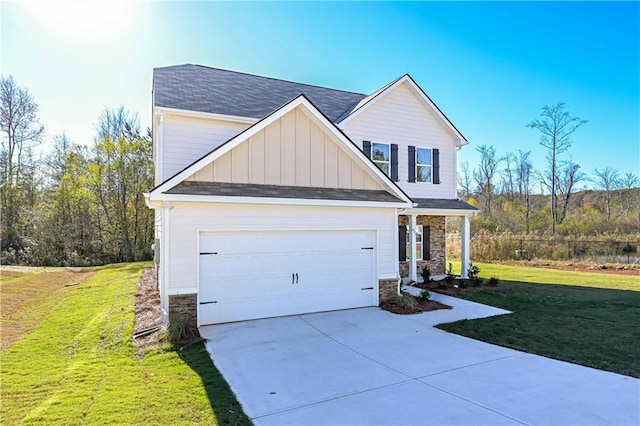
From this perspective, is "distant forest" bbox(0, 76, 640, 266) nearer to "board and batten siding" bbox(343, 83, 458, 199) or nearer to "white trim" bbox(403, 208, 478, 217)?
"board and batten siding" bbox(343, 83, 458, 199)

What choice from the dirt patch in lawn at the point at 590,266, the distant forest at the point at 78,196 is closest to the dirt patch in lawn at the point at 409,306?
the dirt patch in lawn at the point at 590,266

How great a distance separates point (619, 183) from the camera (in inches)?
1575

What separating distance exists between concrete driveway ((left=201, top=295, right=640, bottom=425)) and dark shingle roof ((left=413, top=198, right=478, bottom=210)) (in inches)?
276

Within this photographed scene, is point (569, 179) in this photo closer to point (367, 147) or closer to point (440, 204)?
point (440, 204)

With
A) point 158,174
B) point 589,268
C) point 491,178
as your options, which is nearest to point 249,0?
point 158,174

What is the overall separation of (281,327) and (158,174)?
21.9 ft

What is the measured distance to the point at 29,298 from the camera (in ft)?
40.7

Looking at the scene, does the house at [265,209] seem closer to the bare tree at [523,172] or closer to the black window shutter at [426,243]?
the black window shutter at [426,243]

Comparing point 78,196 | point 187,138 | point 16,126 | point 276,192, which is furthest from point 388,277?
point 16,126

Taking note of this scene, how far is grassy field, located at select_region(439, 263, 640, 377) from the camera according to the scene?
6597 mm

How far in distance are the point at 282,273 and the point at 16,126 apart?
26.8 metres

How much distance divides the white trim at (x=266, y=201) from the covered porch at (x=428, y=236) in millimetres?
3271

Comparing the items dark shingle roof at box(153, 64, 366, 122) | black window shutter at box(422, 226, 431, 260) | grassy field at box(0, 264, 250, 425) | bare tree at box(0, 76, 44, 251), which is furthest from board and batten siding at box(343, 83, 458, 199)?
bare tree at box(0, 76, 44, 251)

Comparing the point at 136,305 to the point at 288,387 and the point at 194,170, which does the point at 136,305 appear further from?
the point at 288,387
